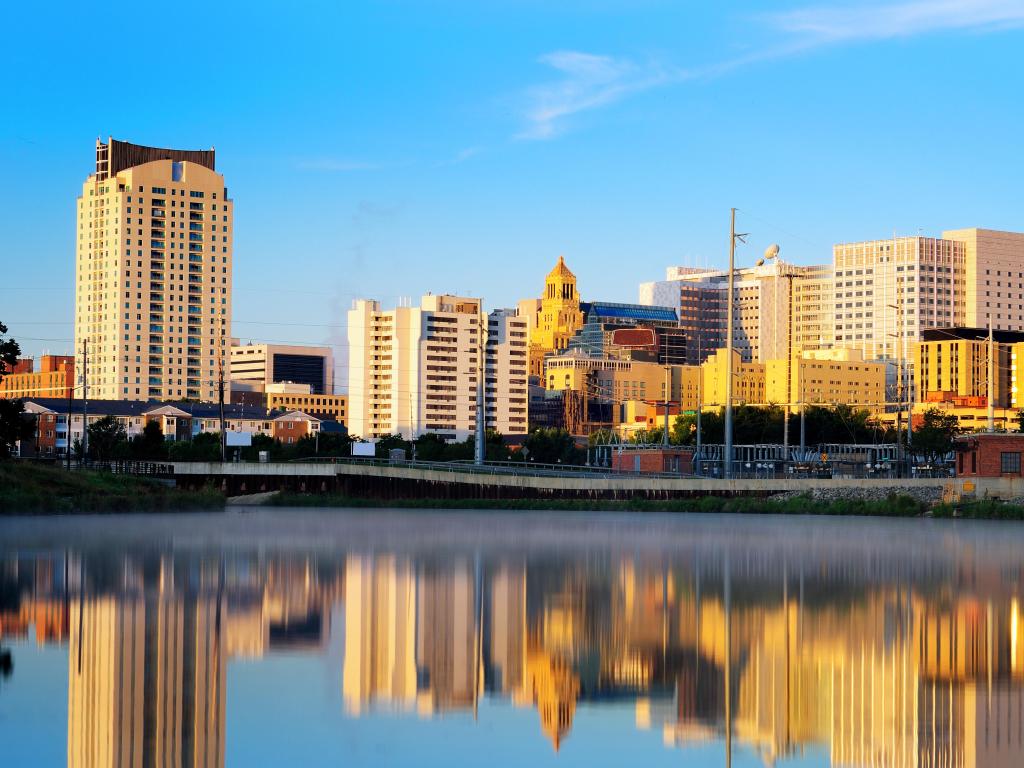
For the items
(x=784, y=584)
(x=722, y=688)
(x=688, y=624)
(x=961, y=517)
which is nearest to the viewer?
(x=722, y=688)

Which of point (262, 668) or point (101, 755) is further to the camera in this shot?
point (262, 668)

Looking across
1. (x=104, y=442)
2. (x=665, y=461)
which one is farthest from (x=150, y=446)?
(x=665, y=461)

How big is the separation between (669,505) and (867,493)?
11069mm

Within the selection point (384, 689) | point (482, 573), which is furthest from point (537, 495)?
point (384, 689)

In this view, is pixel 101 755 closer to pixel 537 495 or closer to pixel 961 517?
pixel 961 517

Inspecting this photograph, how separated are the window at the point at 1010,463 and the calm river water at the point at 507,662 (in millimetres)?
43534

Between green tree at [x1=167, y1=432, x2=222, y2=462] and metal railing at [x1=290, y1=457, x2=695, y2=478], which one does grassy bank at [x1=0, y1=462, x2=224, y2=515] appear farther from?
green tree at [x1=167, y1=432, x2=222, y2=462]

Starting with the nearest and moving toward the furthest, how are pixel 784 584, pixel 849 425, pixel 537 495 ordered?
pixel 784 584
pixel 537 495
pixel 849 425

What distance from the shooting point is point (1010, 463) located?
82250mm

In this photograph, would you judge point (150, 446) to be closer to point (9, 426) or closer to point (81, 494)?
point (81, 494)

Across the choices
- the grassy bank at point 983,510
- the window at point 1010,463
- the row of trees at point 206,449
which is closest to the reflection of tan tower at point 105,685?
the grassy bank at point 983,510

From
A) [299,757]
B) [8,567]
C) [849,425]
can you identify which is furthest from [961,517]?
[849,425]

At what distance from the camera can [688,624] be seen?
25.3 metres

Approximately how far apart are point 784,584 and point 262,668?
52.9 feet
